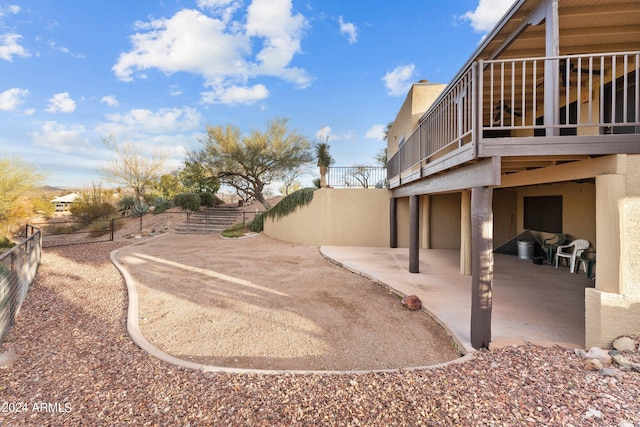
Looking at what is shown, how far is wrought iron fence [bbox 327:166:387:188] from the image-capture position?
11.2 m

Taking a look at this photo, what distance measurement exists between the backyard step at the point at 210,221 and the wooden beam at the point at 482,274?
13.7 m

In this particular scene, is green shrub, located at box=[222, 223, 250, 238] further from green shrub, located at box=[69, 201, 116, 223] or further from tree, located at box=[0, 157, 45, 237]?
green shrub, located at box=[69, 201, 116, 223]

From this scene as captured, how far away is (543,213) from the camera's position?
293 inches

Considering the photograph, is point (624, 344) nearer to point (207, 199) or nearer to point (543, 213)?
point (543, 213)

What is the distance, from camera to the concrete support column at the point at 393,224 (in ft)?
31.8

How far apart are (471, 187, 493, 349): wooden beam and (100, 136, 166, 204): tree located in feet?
74.8

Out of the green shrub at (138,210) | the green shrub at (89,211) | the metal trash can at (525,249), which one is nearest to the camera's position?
the metal trash can at (525,249)

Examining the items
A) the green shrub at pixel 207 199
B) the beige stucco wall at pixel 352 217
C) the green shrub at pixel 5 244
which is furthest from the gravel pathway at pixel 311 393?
the green shrub at pixel 207 199

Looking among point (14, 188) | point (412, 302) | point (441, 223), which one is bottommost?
point (412, 302)

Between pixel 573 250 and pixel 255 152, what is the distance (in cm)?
Answer: 1501

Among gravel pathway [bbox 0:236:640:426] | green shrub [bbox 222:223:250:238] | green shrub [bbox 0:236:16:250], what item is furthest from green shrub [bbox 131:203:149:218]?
A: gravel pathway [bbox 0:236:640:426]

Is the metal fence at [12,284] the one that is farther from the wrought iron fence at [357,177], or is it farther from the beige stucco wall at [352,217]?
the wrought iron fence at [357,177]

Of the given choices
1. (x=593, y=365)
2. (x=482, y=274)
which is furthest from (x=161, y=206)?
(x=593, y=365)

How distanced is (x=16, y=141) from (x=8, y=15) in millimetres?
4186
